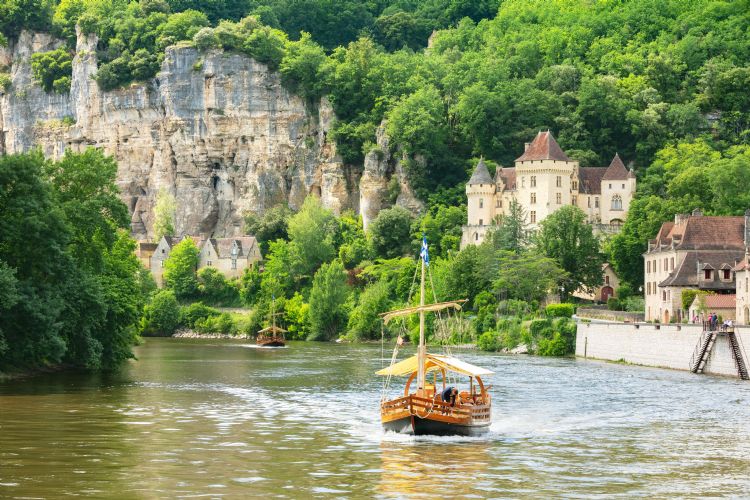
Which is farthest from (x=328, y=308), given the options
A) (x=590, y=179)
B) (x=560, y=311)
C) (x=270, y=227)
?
(x=560, y=311)

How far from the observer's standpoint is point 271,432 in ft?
140

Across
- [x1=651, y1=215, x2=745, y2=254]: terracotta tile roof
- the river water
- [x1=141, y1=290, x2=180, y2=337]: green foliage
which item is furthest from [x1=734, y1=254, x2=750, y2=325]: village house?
[x1=141, y1=290, x2=180, y2=337]: green foliage

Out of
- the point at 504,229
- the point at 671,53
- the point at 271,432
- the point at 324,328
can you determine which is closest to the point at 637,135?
the point at 671,53

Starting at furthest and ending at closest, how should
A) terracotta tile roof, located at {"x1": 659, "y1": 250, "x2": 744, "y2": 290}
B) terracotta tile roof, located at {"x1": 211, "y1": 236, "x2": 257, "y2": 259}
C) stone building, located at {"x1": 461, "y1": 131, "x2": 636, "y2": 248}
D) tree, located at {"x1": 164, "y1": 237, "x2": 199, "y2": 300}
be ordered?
terracotta tile roof, located at {"x1": 211, "y1": 236, "x2": 257, "y2": 259}
tree, located at {"x1": 164, "y1": 237, "x2": 199, "y2": 300}
stone building, located at {"x1": 461, "y1": 131, "x2": 636, "y2": 248}
terracotta tile roof, located at {"x1": 659, "y1": 250, "x2": 744, "y2": 290}

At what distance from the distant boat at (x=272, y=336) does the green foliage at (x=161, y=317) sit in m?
12.6

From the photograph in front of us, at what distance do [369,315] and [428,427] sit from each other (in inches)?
3029

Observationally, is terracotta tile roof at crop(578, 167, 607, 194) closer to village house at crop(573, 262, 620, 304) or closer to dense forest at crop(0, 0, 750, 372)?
dense forest at crop(0, 0, 750, 372)

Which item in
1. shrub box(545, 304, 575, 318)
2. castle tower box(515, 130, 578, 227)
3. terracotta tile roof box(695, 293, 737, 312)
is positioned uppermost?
castle tower box(515, 130, 578, 227)

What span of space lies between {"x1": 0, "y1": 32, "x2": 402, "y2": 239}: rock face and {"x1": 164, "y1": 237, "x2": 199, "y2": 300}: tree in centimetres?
971

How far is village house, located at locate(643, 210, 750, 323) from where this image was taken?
8394 cm

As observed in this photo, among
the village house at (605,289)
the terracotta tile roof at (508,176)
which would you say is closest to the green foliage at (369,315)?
the terracotta tile roof at (508,176)

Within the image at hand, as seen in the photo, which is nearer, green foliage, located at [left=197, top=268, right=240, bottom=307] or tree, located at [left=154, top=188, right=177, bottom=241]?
green foliage, located at [left=197, top=268, right=240, bottom=307]

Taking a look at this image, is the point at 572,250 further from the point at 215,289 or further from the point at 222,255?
the point at 222,255

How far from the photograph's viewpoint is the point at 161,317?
136 m
